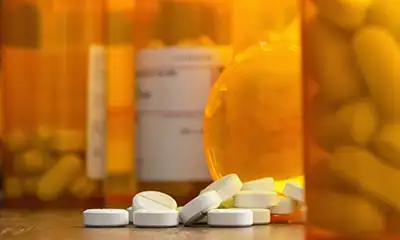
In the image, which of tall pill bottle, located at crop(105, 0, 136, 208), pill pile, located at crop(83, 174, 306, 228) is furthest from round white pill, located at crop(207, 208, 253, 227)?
tall pill bottle, located at crop(105, 0, 136, 208)

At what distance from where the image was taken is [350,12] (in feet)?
1.34

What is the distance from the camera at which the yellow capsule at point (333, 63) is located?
41 cm

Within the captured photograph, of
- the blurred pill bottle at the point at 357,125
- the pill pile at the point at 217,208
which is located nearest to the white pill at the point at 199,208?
the pill pile at the point at 217,208

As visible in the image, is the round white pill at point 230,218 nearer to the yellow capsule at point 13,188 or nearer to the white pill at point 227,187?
the white pill at point 227,187

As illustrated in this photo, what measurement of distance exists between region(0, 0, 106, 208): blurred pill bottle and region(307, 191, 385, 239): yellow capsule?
415 mm

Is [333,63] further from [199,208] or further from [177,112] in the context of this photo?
[177,112]

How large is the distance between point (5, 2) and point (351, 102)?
0.51 metres

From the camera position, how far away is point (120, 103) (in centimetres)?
82

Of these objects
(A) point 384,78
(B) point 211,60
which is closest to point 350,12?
(A) point 384,78

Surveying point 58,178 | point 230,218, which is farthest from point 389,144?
point 58,178

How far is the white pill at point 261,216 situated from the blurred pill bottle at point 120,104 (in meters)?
0.23

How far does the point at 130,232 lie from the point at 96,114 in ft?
1.04

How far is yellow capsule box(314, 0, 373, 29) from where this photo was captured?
0.41 m

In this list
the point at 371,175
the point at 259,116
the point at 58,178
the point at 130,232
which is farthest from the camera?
the point at 58,178
